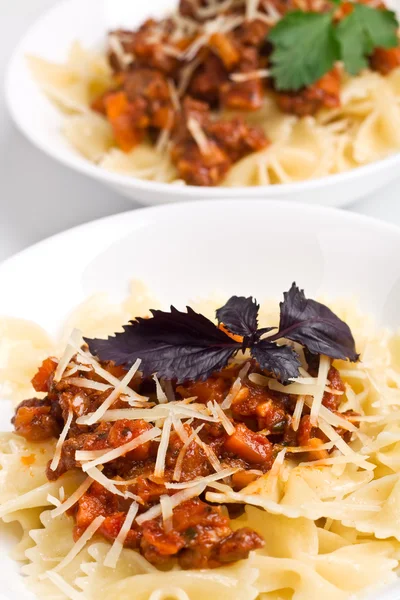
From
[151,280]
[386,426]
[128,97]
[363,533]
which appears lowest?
[363,533]

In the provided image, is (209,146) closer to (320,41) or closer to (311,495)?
(320,41)

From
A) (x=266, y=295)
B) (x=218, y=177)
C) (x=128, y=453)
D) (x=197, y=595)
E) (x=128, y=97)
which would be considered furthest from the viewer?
(x=128, y=97)

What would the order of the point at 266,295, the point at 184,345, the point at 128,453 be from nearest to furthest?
the point at 128,453 → the point at 184,345 → the point at 266,295

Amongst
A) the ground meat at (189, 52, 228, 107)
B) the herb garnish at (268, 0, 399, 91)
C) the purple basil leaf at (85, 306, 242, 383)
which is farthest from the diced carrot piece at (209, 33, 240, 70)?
the purple basil leaf at (85, 306, 242, 383)

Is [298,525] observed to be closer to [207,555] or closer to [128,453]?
[207,555]

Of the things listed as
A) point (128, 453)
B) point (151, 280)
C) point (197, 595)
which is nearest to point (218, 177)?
point (151, 280)

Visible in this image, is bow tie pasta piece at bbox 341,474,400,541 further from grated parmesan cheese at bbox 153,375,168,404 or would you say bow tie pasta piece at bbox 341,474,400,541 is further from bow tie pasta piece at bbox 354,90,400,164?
bow tie pasta piece at bbox 354,90,400,164

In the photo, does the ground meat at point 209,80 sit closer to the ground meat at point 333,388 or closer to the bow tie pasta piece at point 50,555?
the ground meat at point 333,388
